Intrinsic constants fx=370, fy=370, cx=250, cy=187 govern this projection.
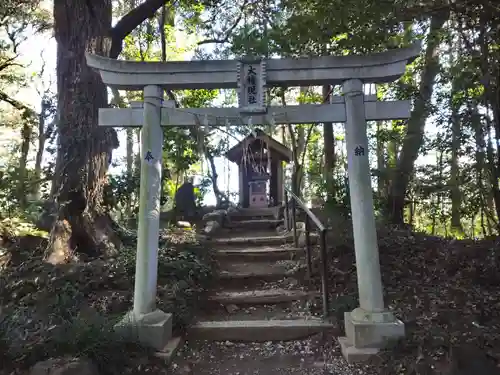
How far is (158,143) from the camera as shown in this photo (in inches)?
144

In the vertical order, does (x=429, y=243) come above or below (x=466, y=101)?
below

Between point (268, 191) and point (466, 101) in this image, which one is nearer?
point (466, 101)

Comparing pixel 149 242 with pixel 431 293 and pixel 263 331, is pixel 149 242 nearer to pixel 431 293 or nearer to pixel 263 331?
pixel 263 331

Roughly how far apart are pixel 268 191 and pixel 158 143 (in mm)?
7493

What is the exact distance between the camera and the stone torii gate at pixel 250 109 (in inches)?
139

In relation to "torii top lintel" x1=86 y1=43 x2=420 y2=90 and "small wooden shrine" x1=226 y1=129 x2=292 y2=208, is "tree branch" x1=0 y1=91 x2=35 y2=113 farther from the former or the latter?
"torii top lintel" x1=86 y1=43 x2=420 y2=90

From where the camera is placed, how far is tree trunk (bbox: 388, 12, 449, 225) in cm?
680

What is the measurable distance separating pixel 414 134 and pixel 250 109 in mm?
4655

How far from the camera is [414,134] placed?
23.2 ft

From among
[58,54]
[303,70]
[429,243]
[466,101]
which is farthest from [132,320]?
[466,101]

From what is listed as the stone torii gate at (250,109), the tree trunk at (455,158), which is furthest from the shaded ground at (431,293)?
the tree trunk at (455,158)

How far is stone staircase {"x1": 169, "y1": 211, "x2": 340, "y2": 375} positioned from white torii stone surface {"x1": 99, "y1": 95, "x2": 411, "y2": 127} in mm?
2080

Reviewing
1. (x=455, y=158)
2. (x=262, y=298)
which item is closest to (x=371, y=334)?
(x=262, y=298)

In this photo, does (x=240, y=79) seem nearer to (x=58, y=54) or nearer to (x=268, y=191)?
(x=58, y=54)
